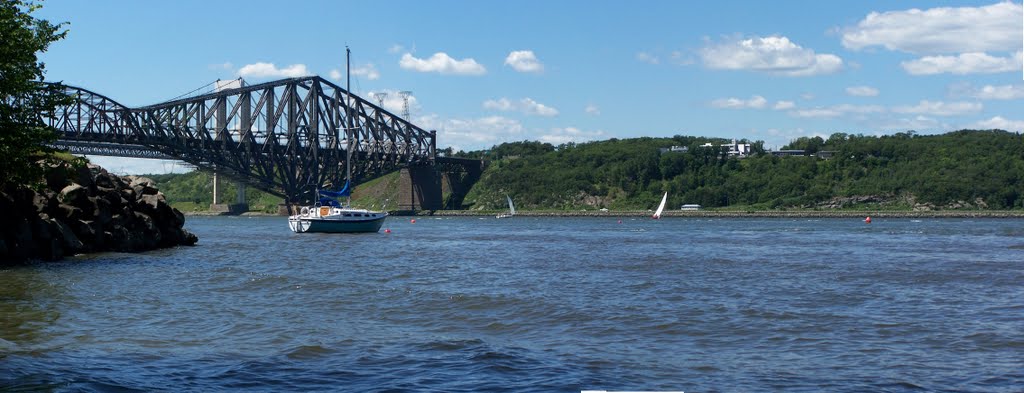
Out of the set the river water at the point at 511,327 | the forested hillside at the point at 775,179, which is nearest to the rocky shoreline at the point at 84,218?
the river water at the point at 511,327

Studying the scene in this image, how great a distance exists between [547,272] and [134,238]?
20.1m

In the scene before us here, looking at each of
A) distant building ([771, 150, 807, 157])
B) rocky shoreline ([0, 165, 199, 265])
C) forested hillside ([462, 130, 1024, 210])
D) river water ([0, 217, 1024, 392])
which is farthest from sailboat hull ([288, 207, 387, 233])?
distant building ([771, 150, 807, 157])

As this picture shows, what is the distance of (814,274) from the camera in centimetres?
3388

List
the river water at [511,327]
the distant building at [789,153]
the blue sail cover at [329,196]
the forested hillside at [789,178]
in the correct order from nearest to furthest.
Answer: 1. the river water at [511,327]
2. the blue sail cover at [329,196]
3. the forested hillside at [789,178]
4. the distant building at [789,153]

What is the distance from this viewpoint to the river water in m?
14.5

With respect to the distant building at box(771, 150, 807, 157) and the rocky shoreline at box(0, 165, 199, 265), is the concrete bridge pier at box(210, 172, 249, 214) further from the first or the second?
the rocky shoreline at box(0, 165, 199, 265)

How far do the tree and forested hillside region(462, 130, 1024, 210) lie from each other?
5115 inches

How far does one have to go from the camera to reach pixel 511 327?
66.9 feet

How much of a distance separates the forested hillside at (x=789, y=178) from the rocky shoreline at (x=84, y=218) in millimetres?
115692

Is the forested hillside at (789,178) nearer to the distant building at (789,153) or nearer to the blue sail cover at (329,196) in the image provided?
the distant building at (789,153)

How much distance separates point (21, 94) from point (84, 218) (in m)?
10.5

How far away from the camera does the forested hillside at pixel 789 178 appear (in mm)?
146750

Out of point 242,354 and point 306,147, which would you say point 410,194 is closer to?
point 306,147

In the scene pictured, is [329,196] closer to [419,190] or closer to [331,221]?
[331,221]
